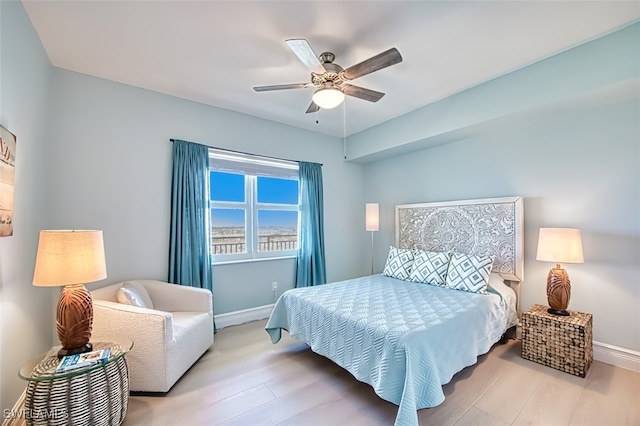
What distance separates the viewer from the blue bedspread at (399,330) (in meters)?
1.67

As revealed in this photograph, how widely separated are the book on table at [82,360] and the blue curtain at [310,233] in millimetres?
2576

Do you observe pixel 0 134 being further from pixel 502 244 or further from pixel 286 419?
pixel 502 244

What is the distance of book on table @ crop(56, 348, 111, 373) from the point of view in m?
1.51

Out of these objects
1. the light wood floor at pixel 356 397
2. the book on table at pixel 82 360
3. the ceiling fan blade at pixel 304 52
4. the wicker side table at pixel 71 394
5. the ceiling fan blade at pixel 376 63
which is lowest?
the light wood floor at pixel 356 397

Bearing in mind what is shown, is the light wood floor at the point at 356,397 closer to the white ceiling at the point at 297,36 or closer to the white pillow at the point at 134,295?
the white pillow at the point at 134,295

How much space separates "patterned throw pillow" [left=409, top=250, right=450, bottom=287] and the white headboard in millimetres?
413

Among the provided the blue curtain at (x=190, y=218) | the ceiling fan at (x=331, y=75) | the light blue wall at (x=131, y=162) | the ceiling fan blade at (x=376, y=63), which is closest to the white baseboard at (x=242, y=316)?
the light blue wall at (x=131, y=162)

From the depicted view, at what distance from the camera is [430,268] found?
3.19 metres

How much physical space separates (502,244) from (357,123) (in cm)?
245

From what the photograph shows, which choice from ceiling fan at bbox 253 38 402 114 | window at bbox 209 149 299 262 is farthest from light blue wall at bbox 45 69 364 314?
ceiling fan at bbox 253 38 402 114

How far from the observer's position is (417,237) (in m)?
3.95

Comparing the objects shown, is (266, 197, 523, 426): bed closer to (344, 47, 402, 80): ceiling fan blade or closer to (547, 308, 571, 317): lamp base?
(547, 308, 571, 317): lamp base

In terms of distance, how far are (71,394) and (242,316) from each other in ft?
6.97

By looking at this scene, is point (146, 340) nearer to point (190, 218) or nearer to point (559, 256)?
point (190, 218)
